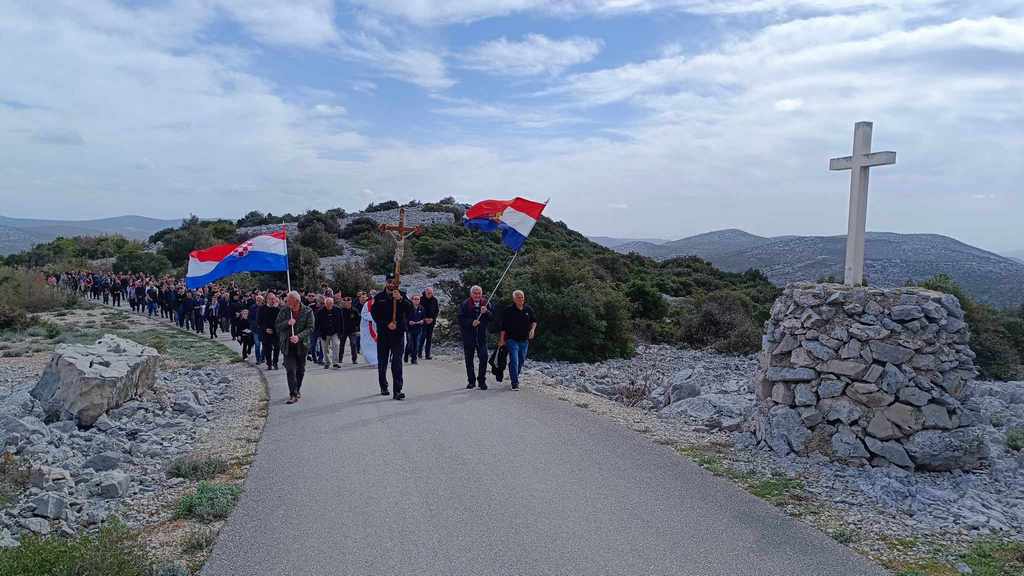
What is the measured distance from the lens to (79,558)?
4816 mm

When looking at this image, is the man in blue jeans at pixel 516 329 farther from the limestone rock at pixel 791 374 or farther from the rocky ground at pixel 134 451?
the limestone rock at pixel 791 374

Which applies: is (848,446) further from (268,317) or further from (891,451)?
(268,317)

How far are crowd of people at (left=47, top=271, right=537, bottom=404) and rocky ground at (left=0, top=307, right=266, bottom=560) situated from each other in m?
1.27

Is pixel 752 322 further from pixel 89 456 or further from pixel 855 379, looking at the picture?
pixel 89 456

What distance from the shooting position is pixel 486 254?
49188 mm

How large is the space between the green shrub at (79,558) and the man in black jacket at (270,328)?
9.80 metres

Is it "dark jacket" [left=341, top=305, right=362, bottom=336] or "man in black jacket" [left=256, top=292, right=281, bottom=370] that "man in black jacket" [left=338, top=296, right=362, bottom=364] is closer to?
"dark jacket" [left=341, top=305, right=362, bottom=336]

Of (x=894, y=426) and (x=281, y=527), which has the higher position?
(x=894, y=426)

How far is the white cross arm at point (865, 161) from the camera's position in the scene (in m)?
9.10

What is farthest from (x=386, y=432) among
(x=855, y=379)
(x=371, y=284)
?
(x=371, y=284)

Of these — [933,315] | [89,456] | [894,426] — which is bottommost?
[89,456]

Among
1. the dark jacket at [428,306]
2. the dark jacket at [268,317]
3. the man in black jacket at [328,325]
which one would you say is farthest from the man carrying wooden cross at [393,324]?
the dark jacket at [428,306]

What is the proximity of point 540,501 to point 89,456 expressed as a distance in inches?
239

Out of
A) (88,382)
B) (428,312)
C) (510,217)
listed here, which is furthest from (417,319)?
(88,382)
